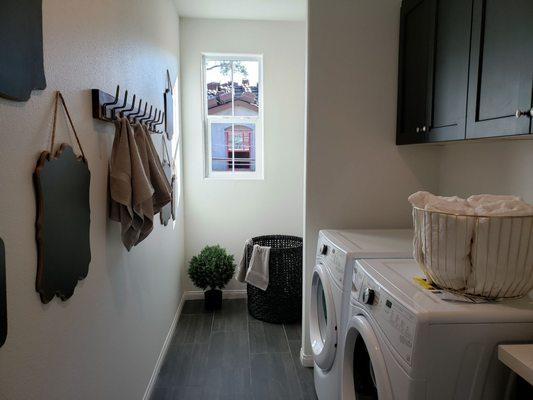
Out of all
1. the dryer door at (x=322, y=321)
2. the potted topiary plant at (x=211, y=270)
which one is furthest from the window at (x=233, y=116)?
the dryer door at (x=322, y=321)

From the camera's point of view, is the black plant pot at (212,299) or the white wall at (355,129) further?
the black plant pot at (212,299)

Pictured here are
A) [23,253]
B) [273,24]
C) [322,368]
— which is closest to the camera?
[23,253]

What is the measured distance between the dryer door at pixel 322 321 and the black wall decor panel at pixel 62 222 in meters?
1.03

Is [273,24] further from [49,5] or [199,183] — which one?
[49,5]

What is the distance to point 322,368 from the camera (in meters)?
1.84

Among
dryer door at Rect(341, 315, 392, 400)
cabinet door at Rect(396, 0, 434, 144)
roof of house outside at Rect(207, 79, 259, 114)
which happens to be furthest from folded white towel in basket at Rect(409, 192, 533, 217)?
roof of house outside at Rect(207, 79, 259, 114)

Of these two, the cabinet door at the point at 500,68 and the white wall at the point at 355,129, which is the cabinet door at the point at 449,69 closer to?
the cabinet door at the point at 500,68

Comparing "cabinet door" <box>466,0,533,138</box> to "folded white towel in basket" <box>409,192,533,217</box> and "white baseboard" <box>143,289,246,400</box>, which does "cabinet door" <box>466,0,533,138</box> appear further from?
"white baseboard" <box>143,289,246,400</box>

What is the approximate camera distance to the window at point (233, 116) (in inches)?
135

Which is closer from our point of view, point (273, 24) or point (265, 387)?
point (265, 387)

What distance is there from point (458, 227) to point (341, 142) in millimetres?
1296

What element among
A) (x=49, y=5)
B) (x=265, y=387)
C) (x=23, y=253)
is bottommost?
(x=265, y=387)

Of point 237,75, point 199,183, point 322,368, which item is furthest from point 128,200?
point 237,75

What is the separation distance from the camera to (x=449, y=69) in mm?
1615
